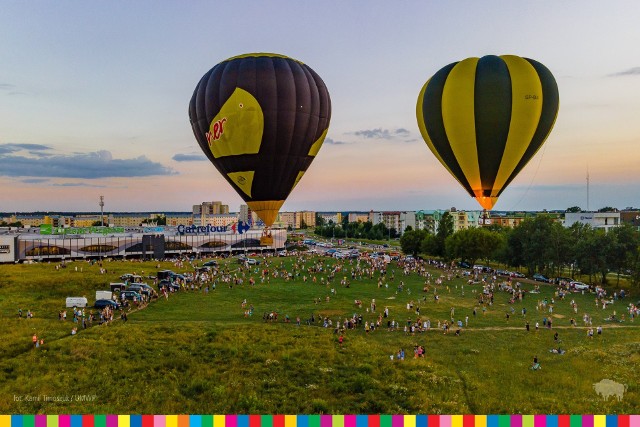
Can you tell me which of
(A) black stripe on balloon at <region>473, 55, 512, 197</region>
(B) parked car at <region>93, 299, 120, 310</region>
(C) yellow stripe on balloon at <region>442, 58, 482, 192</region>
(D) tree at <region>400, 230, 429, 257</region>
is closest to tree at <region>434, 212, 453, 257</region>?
(D) tree at <region>400, 230, 429, 257</region>

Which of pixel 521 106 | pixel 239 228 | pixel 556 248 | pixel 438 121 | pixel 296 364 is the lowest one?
pixel 296 364

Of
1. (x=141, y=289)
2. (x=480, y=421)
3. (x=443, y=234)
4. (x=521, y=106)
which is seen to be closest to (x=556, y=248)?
(x=443, y=234)

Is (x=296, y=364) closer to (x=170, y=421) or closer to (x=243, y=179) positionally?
(x=243, y=179)

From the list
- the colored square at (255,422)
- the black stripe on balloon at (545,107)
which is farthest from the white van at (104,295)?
the black stripe on balloon at (545,107)

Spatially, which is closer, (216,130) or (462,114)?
(462,114)

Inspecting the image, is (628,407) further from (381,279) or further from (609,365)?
(381,279)

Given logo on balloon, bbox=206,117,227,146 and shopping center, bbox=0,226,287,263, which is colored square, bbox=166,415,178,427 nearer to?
logo on balloon, bbox=206,117,227,146
